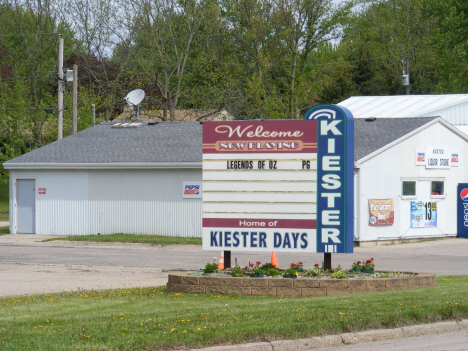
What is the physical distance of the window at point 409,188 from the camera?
27.4 metres

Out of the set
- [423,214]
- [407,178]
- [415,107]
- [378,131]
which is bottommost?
[423,214]

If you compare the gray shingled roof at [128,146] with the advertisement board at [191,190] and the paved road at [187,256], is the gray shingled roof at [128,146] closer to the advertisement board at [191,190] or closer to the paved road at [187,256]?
the advertisement board at [191,190]

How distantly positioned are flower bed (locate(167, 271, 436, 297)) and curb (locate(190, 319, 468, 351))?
262cm

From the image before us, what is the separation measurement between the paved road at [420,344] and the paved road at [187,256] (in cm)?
819

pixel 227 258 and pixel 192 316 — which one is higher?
pixel 227 258

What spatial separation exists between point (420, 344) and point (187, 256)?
13245mm

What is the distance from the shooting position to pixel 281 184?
13656 mm

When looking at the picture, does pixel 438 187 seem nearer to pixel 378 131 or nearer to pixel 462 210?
pixel 462 210

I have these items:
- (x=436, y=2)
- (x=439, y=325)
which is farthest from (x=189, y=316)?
(x=436, y=2)

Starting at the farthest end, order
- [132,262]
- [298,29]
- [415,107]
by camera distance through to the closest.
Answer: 1. [298,29]
2. [415,107]
3. [132,262]

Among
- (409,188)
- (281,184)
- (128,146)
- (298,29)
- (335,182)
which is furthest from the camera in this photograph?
(298,29)

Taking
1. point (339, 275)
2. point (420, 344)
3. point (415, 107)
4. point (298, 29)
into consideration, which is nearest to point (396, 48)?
point (298, 29)

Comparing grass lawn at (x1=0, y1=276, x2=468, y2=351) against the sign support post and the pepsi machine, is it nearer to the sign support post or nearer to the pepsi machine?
the sign support post

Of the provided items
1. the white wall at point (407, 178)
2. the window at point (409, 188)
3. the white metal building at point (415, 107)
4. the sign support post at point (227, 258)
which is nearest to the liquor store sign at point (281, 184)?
the sign support post at point (227, 258)
